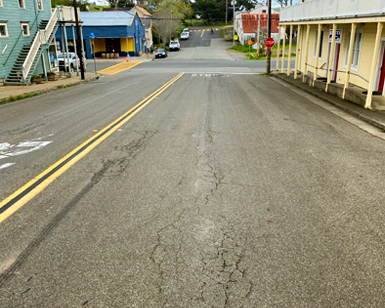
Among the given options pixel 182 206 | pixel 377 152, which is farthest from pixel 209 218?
pixel 377 152

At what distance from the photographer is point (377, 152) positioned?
8.09 m

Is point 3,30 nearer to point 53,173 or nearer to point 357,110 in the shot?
point 53,173

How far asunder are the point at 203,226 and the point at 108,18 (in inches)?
2267

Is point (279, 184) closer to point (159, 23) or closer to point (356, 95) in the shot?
point (356, 95)

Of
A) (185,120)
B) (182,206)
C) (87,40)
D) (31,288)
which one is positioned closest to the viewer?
(31,288)

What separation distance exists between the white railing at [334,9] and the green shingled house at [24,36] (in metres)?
16.8

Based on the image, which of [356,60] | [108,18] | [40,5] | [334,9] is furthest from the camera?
[108,18]

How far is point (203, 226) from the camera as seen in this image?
4.80m

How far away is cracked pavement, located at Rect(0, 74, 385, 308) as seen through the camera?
3564mm

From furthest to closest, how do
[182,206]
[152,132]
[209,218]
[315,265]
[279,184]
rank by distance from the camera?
[152,132], [279,184], [182,206], [209,218], [315,265]

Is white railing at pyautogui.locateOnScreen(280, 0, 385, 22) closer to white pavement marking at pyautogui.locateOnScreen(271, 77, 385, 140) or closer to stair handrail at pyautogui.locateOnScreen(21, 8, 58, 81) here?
white pavement marking at pyautogui.locateOnScreen(271, 77, 385, 140)

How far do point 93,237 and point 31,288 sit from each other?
3.37 feet

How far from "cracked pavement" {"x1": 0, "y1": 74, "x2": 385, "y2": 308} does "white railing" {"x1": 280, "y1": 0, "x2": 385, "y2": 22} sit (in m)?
5.56

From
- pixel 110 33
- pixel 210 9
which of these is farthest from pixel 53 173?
pixel 210 9
